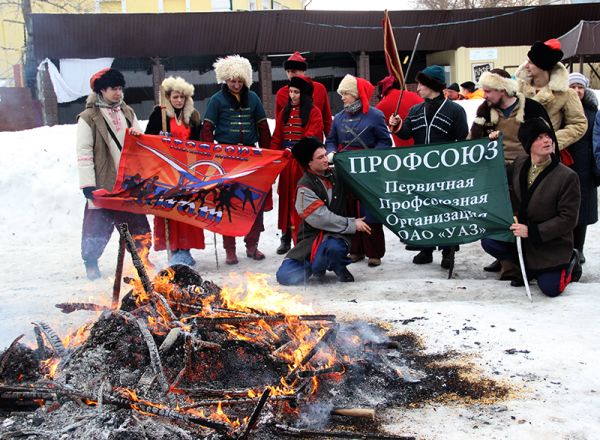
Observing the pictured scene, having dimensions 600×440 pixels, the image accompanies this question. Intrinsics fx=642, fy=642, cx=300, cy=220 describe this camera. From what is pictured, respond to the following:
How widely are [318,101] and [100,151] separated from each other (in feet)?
9.24

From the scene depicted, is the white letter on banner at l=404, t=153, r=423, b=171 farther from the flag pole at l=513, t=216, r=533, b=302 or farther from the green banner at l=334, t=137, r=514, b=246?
the flag pole at l=513, t=216, r=533, b=302

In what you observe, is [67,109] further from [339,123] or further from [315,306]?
[315,306]

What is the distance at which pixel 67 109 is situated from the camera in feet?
73.7

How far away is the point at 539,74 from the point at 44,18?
1753 centimetres

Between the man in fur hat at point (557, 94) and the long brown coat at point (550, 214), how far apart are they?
0.74 metres

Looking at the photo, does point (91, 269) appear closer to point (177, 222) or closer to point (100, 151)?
point (177, 222)

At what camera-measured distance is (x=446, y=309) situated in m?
5.68

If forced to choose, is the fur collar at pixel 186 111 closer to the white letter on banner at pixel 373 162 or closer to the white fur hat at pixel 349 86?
the white fur hat at pixel 349 86

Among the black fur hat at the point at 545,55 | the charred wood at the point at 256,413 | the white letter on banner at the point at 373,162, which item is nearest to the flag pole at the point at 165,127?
the white letter on banner at the point at 373,162

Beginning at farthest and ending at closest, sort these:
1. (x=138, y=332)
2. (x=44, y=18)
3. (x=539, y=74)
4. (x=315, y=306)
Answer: (x=44, y=18), (x=539, y=74), (x=315, y=306), (x=138, y=332)

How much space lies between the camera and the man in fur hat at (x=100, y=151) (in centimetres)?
736

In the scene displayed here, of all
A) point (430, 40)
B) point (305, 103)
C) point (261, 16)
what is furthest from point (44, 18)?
point (305, 103)

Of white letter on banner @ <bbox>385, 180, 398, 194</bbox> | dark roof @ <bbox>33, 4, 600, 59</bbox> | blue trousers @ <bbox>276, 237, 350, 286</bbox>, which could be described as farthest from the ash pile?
dark roof @ <bbox>33, 4, 600, 59</bbox>

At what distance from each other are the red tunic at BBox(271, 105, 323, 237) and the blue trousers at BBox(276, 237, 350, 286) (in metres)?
1.18
